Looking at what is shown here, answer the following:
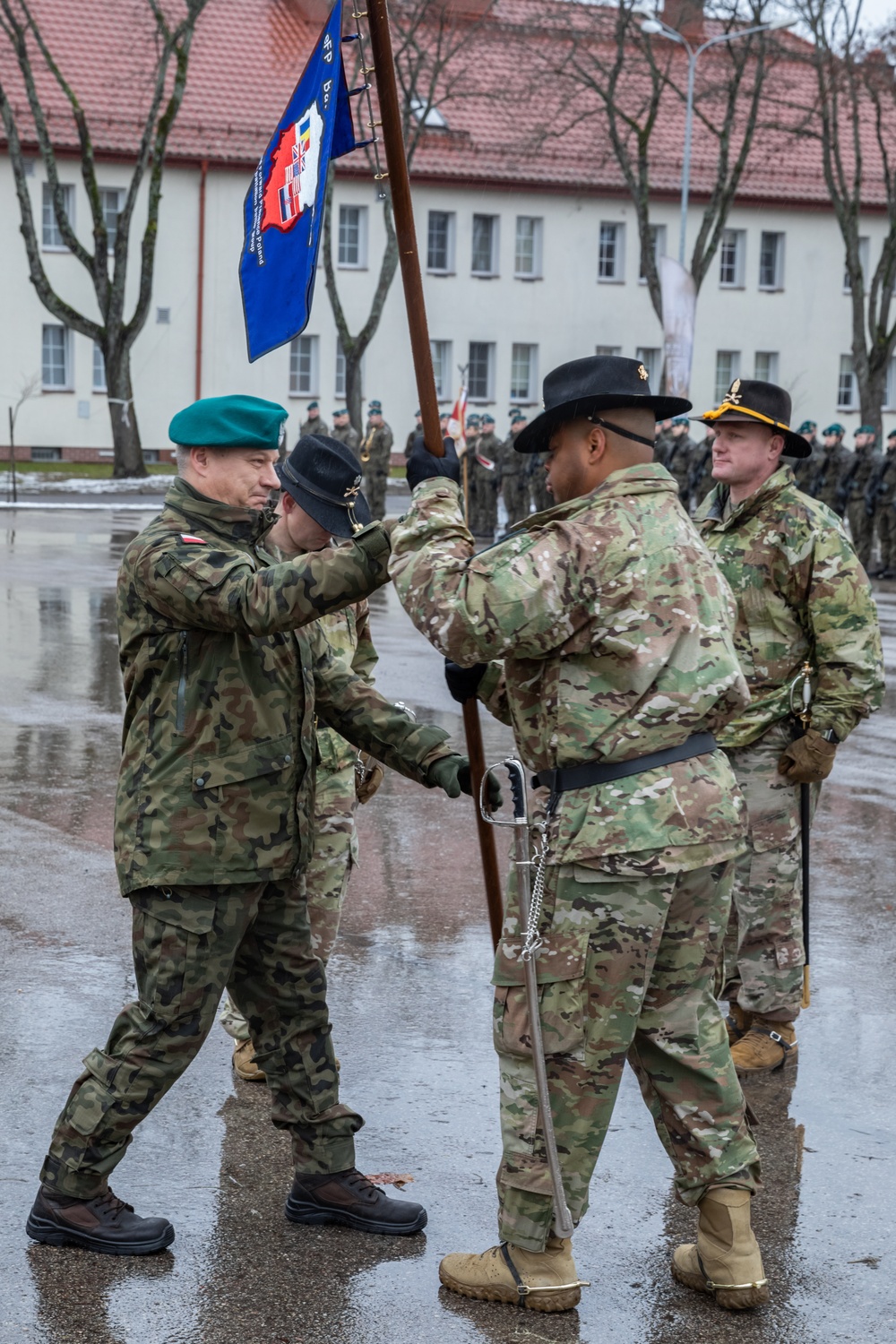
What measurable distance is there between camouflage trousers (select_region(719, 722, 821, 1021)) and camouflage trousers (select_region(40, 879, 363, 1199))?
178 cm

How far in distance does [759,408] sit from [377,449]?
2490 cm

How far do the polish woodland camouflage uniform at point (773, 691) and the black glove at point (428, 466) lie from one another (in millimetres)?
1770

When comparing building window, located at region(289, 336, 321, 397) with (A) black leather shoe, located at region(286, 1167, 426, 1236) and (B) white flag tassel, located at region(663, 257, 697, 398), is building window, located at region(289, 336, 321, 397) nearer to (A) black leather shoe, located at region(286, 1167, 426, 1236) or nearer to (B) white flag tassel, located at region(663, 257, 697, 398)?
(B) white flag tassel, located at region(663, 257, 697, 398)

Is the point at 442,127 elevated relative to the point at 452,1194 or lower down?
elevated

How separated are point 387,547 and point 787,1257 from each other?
200 cm

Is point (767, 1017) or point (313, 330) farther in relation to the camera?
point (313, 330)

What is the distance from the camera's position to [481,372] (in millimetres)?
46031

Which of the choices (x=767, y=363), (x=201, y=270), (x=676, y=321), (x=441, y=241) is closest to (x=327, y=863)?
(x=676, y=321)

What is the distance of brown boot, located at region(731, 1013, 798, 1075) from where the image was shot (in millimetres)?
5270

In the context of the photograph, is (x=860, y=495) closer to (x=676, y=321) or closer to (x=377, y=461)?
(x=676, y=321)

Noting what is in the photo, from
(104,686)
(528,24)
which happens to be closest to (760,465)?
(104,686)

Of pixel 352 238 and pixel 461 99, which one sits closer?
pixel 352 238

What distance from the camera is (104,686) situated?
12078 mm

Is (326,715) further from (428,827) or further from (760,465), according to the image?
(428,827)
